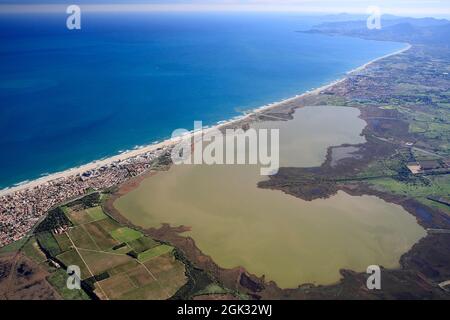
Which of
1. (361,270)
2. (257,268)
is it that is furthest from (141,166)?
(361,270)

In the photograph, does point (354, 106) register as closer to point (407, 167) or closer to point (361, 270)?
point (407, 167)

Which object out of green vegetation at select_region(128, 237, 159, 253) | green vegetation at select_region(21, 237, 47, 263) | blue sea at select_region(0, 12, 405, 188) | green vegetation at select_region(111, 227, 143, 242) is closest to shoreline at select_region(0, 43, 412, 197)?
blue sea at select_region(0, 12, 405, 188)

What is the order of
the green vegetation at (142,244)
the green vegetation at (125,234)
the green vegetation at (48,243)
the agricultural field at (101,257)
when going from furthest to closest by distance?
the green vegetation at (125,234), the green vegetation at (142,244), the green vegetation at (48,243), the agricultural field at (101,257)

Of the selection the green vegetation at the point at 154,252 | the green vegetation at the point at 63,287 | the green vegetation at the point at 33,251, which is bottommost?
the green vegetation at the point at 63,287

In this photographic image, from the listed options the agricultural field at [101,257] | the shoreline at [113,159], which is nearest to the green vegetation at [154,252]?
the agricultural field at [101,257]

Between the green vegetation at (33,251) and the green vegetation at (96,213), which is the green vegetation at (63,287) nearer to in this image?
the green vegetation at (33,251)

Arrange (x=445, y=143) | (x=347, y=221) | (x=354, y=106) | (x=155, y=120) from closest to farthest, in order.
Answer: (x=347, y=221) → (x=445, y=143) → (x=155, y=120) → (x=354, y=106)

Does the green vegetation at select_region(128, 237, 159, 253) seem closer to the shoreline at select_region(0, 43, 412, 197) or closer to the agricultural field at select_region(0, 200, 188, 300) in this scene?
the agricultural field at select_region(0, 200, 188, 300)
